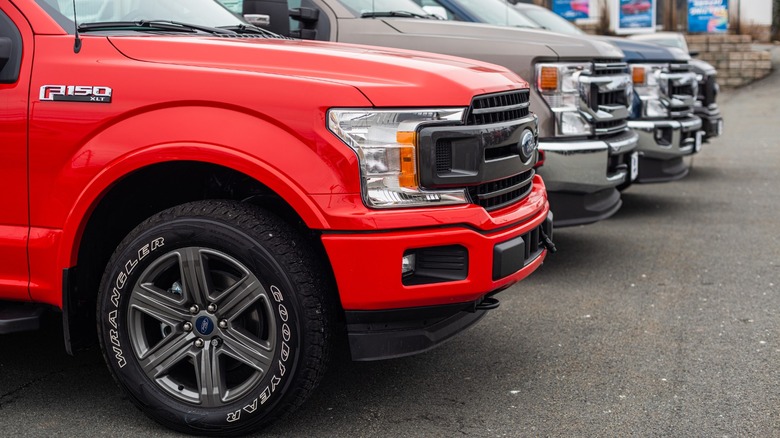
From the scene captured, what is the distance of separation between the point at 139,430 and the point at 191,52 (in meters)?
1.42

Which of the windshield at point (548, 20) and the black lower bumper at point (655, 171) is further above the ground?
the windshield at point (548, 20)

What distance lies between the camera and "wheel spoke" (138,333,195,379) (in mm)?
3588

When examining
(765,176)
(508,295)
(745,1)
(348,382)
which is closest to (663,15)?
(745,1)

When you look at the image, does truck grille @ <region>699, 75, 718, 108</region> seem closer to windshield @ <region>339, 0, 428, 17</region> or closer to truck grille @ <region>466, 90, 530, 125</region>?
windshield @ <region>339, 0, 428, 17</region>

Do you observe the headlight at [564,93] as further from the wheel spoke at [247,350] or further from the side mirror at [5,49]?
the side mirror at [5,49]

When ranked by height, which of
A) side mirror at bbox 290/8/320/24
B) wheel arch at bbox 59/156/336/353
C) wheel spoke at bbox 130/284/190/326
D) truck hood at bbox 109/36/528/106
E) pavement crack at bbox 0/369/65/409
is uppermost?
side mirror at bbox 290/8/320/24

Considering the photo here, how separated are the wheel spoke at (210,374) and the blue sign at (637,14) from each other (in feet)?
77.3

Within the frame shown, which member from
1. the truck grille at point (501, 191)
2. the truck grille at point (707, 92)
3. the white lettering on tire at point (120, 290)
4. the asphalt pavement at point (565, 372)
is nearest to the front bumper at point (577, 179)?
the asphalt pavement at point (565, 372)

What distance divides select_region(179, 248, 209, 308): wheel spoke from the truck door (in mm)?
665

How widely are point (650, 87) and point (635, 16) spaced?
17.6 meters

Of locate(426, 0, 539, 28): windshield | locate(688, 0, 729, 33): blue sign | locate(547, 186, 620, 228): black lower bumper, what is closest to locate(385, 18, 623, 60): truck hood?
locate(547, 186, 620, 228): black lower bumper

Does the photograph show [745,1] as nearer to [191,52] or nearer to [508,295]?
[508,295]

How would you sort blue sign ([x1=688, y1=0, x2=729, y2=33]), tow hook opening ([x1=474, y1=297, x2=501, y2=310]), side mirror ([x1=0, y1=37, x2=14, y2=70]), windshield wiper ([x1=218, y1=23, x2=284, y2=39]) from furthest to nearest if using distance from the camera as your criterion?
blue sign ([x1=688, y1=0, x2=729, y2=33]) < windshield wiper ([x1=218, y1=23, x2=284, y2=39]) < tow hook opening ([x1=474, y1=297, x2=501, y2=310]) < side mirror ([x1=0, y1=37, x2=14, y2=70])

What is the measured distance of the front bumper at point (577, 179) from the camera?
238 inches
